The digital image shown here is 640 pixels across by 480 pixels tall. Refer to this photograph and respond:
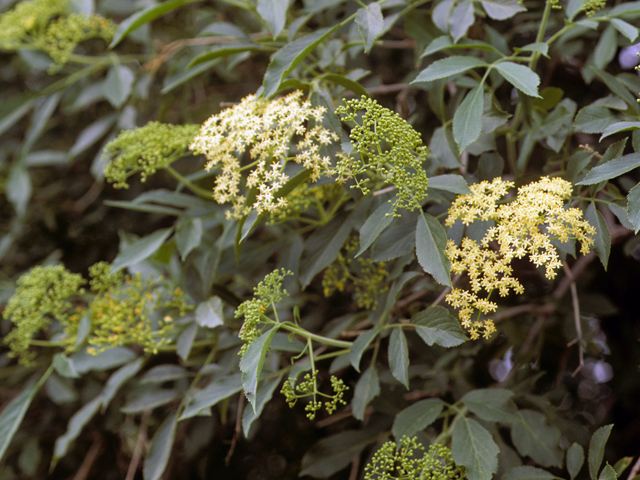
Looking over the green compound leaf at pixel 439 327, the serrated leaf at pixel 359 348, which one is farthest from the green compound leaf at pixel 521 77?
the serrated leaf at pixel 359 348

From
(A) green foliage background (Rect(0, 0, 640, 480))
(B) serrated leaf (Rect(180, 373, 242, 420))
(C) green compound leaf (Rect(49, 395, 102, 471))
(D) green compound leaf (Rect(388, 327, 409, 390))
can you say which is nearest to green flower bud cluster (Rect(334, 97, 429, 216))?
(A) green foliage background (Rect(0, 0, 640, 480))

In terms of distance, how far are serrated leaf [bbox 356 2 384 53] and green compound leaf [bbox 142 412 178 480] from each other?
0.94 meters

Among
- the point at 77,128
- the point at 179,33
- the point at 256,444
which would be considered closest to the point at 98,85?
the point at 179,33

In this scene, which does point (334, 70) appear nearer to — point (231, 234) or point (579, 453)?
point (231, 234)

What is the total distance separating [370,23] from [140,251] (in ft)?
2.43

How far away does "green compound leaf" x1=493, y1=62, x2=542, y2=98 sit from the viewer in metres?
0.80

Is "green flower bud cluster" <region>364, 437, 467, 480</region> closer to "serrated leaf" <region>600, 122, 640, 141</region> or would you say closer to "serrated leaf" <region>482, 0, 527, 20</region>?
"serrated leaf" <region>600, 122, 640, 141</region>

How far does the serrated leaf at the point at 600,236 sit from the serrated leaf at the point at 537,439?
0.39 m

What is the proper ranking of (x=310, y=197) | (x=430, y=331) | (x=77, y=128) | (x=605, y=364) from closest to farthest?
1. (x=430, y=331)
2. (x=310, y=197)
3. (x=605, y=364)
4. (x=77, y=128)

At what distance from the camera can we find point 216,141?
3.01 ft

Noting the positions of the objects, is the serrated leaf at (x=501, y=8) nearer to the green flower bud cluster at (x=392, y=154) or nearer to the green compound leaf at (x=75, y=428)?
the green flower bud cluster at (x=392, y=154)

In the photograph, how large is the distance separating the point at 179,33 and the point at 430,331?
1453 mm

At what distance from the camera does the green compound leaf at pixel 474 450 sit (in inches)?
31.9

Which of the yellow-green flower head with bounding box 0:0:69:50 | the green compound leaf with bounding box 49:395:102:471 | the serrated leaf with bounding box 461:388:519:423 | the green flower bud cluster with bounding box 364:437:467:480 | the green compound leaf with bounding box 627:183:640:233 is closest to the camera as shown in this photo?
the green compound leaf with bounding box 627:183:640:233
